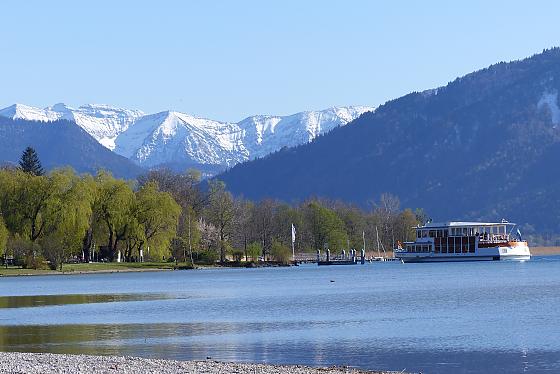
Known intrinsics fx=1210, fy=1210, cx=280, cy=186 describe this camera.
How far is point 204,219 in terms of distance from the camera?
154 m

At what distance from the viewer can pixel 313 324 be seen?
167 feet

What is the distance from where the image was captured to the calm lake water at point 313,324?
38312mm

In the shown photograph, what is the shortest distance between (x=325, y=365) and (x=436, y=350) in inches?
201

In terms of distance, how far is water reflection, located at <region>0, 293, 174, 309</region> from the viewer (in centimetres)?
6975

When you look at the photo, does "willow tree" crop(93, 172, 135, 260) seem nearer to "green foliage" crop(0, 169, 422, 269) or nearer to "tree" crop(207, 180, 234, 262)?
"green foliage" crop(0, 169, 422, 269)

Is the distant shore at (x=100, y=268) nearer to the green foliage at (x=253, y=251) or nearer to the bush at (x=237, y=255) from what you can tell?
the bush at (x=237, y=255)

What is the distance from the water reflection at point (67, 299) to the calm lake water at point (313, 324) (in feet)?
0.31

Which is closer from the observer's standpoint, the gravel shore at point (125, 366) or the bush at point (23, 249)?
the gravel shore at point (125, 366)

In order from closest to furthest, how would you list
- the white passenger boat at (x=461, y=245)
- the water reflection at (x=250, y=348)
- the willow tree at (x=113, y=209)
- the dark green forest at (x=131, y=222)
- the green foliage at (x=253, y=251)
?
the water reflection at (x=250, y=348), the dark green forest at (x=131, y=222), the willow tree at (x=113, y=209), the green foliage at (x=253, y=251), the white passenger boat at (x=461, y=245)

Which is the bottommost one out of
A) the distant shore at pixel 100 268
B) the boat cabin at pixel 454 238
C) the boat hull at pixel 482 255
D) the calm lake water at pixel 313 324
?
the calm lake water at pixel 313 324

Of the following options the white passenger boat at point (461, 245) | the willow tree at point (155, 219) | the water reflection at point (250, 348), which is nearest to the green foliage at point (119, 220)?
the willow tree at point (155, 219)

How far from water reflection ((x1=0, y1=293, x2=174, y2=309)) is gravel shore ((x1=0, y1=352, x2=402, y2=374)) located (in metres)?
32.5

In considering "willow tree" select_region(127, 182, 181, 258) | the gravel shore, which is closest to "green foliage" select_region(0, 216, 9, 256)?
"willow tree" select_region(127, 182, 181, 258)

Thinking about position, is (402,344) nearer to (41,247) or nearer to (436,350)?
(436,350)
